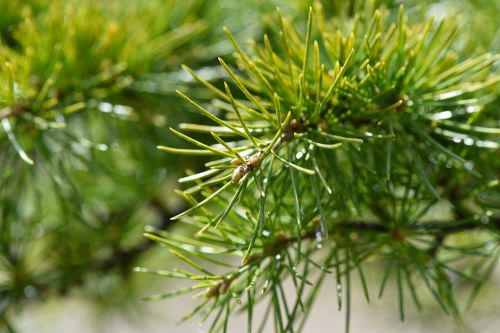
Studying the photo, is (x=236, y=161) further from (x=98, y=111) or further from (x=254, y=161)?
(x=98, y=111)

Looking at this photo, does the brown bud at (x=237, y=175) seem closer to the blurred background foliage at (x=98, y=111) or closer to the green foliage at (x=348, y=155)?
the green foliage at (x=348, y=155)

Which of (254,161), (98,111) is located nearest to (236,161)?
(254,161)

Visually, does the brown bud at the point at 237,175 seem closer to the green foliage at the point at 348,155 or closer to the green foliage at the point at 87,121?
the green foliage at the point at 348,155

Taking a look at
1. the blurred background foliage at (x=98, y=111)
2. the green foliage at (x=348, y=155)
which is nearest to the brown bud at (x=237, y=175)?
the green foliage at (x=348, y=155)

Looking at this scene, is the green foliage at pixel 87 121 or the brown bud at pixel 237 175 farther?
the green foliage at pixel 87 121

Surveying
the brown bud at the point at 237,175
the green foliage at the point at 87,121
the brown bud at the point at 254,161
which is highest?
the brown bud at the point at 254,161

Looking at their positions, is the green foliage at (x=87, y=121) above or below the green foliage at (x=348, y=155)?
below

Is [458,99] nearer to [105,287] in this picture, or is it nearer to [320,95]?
[320,95]

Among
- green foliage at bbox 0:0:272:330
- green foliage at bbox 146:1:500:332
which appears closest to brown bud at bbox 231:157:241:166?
green foliage at bbox 146:1:500:332

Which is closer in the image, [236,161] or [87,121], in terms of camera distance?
[236,161]
